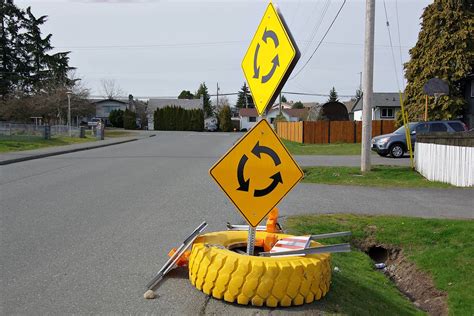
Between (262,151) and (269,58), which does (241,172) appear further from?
(269,58)

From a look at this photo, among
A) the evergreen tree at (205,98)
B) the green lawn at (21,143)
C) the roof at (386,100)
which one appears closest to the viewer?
the green lawn at (21,143)

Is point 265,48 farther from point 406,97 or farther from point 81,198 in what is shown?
point 406,97

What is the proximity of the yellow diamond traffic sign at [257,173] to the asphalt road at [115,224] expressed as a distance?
102cm

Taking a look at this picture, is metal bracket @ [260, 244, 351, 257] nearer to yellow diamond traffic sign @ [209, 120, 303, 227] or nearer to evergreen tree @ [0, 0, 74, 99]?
yellow diamond traffic sign @ [209, 120, 303, 227]

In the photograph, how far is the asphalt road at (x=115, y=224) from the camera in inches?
181

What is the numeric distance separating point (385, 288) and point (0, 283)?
440cm

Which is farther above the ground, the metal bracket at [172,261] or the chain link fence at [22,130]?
the chain link fence at [22,130]

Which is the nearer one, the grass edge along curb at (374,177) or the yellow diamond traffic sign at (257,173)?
the yellow diamond traffic sign at (257,173)

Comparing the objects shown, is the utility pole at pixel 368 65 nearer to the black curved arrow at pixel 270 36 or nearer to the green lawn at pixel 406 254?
the green lawn at pixel 406 254

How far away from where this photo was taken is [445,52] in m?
32.7

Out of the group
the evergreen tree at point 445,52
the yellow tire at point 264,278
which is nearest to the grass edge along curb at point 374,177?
the yellow tire at point 264,278

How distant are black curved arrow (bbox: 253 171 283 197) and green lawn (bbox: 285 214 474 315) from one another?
118cm

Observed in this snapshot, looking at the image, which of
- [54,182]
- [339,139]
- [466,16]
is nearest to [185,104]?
[339,139]

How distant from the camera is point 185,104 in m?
110
